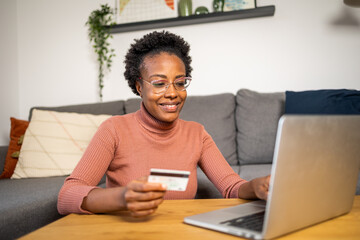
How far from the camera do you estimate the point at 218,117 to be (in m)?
2.33

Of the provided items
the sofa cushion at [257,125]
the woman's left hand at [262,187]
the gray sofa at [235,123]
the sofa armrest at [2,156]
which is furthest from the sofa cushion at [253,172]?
the sofa armrest at [2,156]

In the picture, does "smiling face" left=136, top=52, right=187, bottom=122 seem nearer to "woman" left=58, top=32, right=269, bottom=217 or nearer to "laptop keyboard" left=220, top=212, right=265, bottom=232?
"woman" left=58, top=32, right=269, bottom=217

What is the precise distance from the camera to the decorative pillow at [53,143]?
2.01 metres

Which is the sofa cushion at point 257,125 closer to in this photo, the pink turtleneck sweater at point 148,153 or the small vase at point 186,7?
the small vase at point 186,7

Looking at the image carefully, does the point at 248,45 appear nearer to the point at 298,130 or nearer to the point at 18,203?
the point at 18,203

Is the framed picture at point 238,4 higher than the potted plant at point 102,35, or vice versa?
the framed picture at point 238,4

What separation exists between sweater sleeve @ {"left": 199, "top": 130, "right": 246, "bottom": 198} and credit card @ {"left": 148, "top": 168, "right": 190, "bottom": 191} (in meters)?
0.41

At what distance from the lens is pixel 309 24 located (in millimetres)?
2539

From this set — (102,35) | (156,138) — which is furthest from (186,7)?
(156,138)

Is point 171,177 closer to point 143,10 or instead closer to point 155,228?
point 155,228

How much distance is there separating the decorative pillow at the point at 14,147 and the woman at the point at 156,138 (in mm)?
1170

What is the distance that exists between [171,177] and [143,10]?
239 centimetres

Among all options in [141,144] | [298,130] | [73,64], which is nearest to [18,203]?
[141,144]

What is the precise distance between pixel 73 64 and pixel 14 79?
0.56 metres
